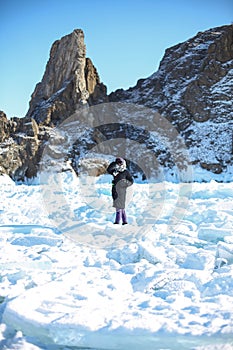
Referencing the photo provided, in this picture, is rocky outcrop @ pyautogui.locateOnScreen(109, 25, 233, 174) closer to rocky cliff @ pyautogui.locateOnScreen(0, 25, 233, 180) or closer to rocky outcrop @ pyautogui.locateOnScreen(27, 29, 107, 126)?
rocky cliff @ pyautogui.locateOnScreen(0, 25, 233, 180)

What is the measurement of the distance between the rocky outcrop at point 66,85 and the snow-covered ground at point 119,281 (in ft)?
118

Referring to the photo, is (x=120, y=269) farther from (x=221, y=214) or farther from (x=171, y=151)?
(x=171, y=151)

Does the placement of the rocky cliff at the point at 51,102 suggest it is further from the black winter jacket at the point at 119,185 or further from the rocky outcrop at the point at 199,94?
the black winter jacket at the point at 119,185

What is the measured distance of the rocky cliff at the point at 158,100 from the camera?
36906mm

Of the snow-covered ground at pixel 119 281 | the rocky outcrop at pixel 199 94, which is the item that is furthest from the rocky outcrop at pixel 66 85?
the snow-covered ground at pixel 119 281

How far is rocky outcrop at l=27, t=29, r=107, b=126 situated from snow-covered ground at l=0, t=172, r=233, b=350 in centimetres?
3595

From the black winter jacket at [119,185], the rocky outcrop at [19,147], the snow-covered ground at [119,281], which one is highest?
the rocky outcrop at [19,147]

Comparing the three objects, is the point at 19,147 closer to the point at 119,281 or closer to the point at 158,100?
the point at 158,100

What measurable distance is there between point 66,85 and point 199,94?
1875cm

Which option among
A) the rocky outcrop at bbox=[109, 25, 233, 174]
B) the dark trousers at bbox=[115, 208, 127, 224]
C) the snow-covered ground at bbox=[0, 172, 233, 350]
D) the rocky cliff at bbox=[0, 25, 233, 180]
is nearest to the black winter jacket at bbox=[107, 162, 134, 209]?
the dark trousers at bbox=[115, 208, 127, 224]

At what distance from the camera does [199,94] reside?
43.3 meters

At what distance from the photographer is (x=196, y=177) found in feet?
120

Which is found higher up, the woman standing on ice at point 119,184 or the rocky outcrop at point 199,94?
the rocky outcrop at point 199,94

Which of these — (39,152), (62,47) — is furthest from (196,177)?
(62,47)
